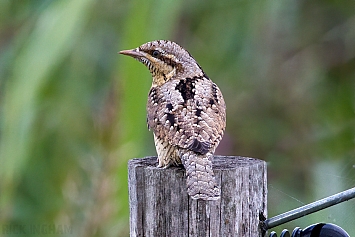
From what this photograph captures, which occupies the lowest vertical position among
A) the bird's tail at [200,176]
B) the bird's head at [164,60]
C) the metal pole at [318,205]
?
the metal pole at [318,205]

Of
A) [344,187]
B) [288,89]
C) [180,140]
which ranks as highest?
[288,89]

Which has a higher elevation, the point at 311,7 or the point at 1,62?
the point at 311,7

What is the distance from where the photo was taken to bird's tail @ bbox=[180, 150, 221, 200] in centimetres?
237

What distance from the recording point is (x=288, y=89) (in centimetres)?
580

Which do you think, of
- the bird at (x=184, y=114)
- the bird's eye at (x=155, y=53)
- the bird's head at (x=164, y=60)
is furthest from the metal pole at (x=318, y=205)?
the bird's eye at (x=155, y=53)

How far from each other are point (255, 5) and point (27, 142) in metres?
2.09

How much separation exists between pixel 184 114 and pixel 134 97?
Answer: 20.3 inches

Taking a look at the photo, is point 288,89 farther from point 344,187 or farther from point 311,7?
point 344,187

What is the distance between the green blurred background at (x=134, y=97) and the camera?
379cm

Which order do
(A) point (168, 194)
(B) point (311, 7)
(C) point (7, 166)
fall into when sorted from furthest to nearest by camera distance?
(B) point (311, 7) < (C) point (7, 166) < (A) point (168, 194)

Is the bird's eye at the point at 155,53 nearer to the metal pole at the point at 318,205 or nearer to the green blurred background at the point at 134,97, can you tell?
the green blurred background at the point at 134,97

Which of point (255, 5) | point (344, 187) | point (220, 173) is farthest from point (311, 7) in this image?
point (220, 173)

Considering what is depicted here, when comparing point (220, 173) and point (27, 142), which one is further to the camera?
point (27, 142)

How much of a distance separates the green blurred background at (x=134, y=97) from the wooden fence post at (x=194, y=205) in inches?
23.0
